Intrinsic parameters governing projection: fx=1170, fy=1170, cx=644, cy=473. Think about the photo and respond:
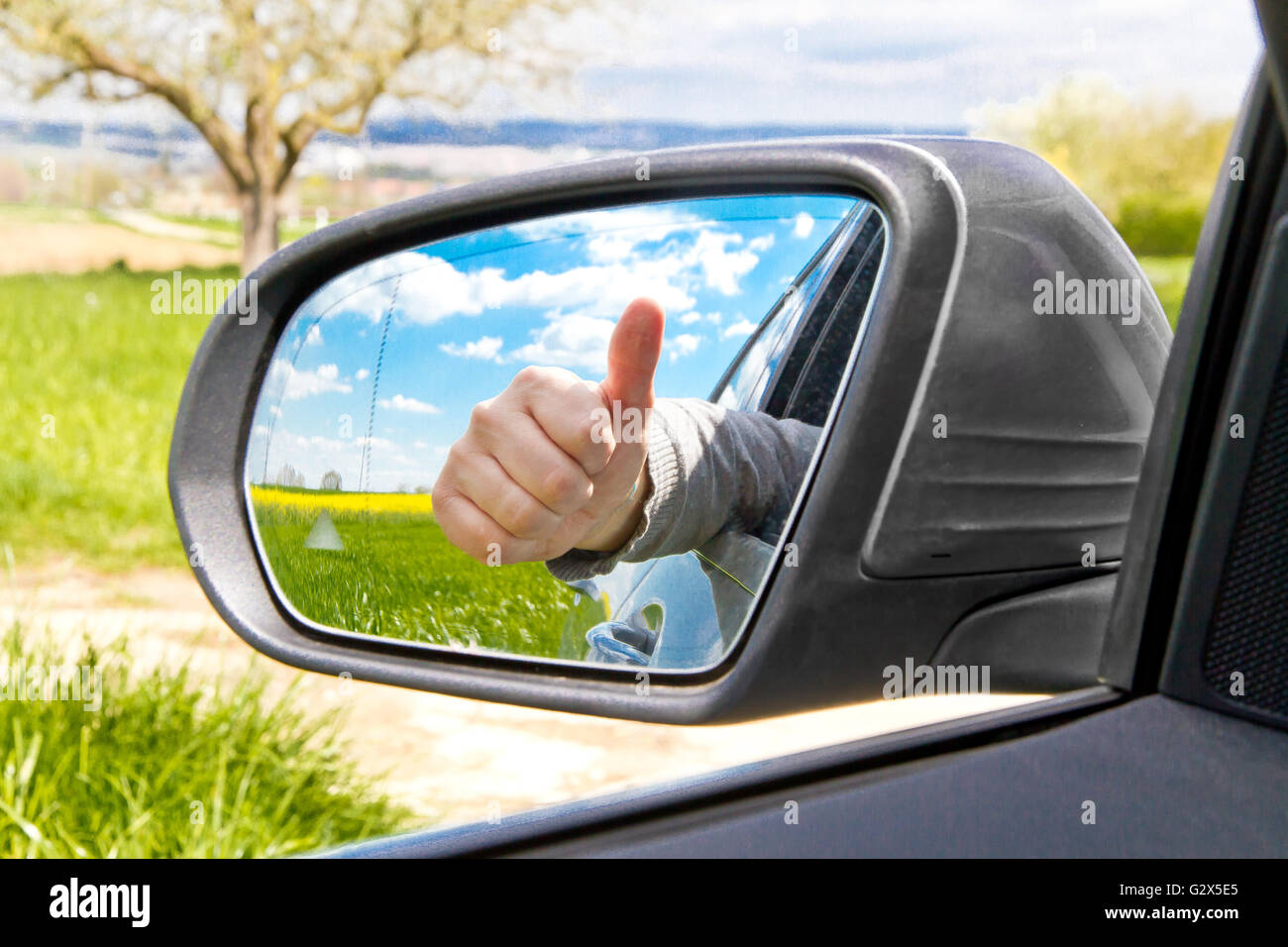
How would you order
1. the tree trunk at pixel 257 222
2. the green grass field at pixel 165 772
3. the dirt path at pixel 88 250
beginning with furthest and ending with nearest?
the dirt path at pixel 88 250 < the tree trunk at pixel 257 222 < the green grass field at pixel 165 772

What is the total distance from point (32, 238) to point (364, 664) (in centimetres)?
1678

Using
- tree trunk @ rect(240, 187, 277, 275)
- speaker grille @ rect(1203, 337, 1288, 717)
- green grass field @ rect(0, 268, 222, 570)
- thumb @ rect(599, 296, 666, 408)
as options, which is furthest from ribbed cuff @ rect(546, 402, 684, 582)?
tree trunk @ rect(240, 187, 277, 275)

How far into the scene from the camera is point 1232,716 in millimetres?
1052

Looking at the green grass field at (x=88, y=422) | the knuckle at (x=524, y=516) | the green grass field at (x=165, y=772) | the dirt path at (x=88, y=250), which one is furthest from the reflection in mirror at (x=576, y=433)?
the dirt path at (x=88, y=250)

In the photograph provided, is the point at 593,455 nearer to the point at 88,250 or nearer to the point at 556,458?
the point at 556,458

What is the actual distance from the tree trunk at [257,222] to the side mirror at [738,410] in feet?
42.9

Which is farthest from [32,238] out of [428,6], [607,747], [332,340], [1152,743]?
[1152,743]

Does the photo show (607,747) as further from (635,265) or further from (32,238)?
(32,238)

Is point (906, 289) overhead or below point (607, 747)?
overhead

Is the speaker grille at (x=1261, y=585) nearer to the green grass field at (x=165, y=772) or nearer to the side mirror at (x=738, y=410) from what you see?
the side mirror at (x=738, y=410)

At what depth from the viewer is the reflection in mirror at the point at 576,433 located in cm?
125

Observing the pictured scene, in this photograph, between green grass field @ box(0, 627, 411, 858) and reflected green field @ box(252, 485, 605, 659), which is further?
green grass field @ box(0, 627, 411, 858)

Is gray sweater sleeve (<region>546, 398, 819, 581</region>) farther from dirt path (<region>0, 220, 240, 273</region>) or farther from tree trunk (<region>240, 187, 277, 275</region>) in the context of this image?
dirt path (<region>0, 220, 240, 273</region>)

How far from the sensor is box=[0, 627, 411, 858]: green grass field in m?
3.08
